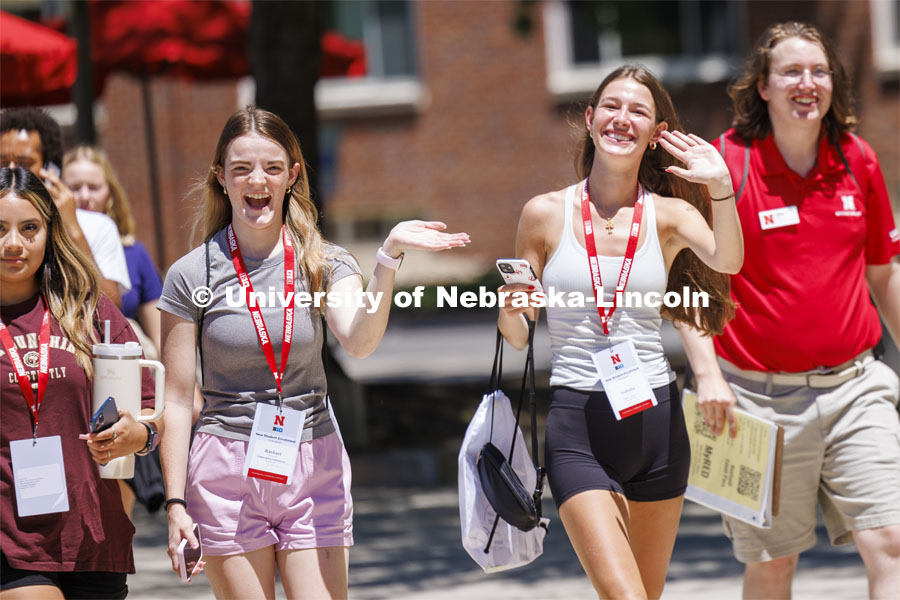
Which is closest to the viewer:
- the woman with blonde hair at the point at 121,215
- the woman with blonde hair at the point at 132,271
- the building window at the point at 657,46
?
the woman with blonde hair at the point at 132,271

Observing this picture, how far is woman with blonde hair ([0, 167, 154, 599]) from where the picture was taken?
3801 millimetres

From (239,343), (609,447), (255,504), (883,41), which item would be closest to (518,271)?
(609,447)

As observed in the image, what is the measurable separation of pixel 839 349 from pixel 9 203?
9.76 feet

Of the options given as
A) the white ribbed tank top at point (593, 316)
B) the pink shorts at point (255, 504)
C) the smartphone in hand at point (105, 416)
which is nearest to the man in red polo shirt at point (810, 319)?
the white ribbed tank top at point (593, 316)

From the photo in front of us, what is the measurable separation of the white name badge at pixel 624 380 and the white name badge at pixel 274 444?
100 centimetres

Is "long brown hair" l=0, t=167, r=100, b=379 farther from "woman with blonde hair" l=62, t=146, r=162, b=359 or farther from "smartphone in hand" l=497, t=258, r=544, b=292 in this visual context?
"woman with blonde hair" l=62, t=146, r=162, b=359

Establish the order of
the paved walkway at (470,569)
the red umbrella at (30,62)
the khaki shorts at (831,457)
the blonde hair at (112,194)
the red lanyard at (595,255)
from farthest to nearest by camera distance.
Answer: the red umbrella at (30,62), the paved walkway at (470,569), the blonde hair at (112,194), the khaki shorts at (831,457), the red lanyard at (595,255)

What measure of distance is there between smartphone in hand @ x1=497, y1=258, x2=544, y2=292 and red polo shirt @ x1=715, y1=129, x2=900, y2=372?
43.3 inches

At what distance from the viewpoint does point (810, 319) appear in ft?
15.7

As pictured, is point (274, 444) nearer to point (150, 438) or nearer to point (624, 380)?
point (150, 438)

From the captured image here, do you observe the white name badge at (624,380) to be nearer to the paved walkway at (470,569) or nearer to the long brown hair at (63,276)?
the long brown hair at (63,276)

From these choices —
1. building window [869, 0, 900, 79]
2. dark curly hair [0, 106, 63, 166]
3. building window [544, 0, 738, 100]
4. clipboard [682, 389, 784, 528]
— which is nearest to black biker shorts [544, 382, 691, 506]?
clipboard [682, 389, 784, 528]

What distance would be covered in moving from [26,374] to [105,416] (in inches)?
10.4

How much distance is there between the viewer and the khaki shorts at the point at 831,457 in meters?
4.75
